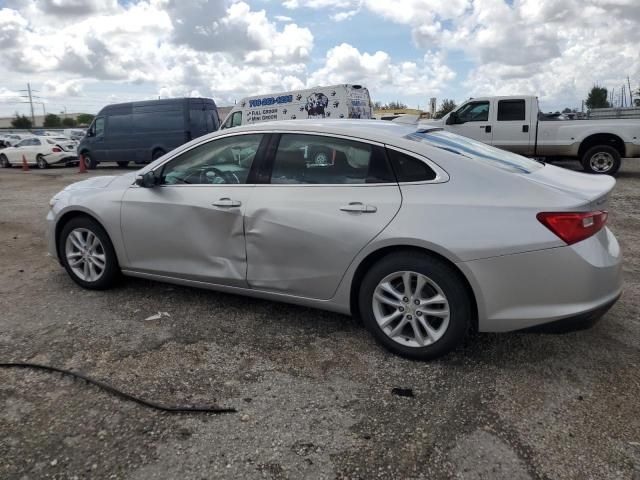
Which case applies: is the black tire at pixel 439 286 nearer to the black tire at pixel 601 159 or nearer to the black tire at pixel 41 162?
the black tire at pixel 601 159

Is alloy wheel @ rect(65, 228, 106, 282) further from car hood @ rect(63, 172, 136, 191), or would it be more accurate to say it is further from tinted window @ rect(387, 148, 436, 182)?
tinted window @ rect(387, 148, 436, 182)

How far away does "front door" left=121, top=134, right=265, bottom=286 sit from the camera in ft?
12.2

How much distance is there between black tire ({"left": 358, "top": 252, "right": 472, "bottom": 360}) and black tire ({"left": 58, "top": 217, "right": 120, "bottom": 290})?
7.56 ft

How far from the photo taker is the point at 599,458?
2320 mm

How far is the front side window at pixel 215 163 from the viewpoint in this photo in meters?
3.81

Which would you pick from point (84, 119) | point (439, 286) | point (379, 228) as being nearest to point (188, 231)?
point (379, 228)

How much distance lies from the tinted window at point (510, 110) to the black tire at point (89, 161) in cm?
1418

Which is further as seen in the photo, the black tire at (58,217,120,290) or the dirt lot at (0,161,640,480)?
the black tire at (58,217,120,290)

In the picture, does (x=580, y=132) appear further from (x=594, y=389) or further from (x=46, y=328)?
(x=46, y=328)

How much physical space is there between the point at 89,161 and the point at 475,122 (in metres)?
13.9

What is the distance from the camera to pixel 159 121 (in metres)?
16.9

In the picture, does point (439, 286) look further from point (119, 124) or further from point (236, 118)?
point (119, 124)

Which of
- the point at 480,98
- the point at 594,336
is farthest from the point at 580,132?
the point at 594,336

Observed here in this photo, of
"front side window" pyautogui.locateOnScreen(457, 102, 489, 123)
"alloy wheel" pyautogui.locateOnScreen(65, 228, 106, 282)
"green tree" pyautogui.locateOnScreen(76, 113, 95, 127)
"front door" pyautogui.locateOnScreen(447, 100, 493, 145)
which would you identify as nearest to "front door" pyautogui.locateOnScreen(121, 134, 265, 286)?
"alloy wheel" pyautogui.locateOnScreen(65, 228, 106, 282)
